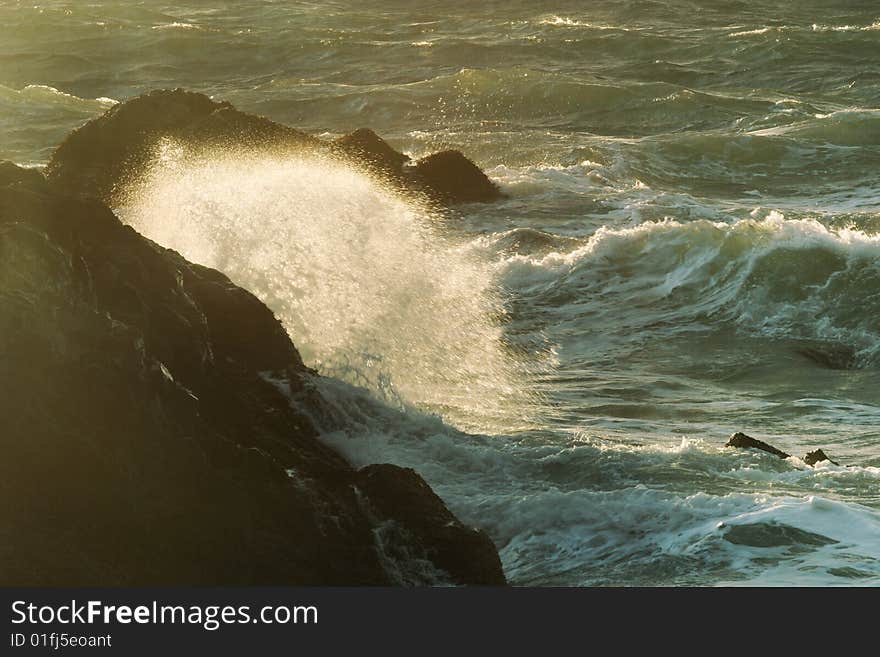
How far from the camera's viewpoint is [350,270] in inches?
573

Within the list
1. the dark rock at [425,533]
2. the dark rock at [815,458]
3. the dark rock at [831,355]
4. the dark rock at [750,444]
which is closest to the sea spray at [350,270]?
the dark rock at [750,444]

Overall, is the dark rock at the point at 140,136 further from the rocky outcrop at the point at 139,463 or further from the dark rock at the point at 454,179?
the rocky outcrop at the point at 139,463

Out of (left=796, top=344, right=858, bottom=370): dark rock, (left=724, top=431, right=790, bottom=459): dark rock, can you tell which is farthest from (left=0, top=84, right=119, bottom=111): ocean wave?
(left=724, top=431, right=790, bottom=459): dark rock

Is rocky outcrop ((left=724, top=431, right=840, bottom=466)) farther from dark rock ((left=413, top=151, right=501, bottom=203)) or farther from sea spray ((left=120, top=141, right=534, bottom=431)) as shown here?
dark rock ((left=413, top=151, right=501, bottom=203))

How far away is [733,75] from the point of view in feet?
108

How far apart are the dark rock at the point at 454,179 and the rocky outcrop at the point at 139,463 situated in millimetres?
11796

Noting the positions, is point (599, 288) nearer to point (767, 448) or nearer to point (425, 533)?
point (767, 448)

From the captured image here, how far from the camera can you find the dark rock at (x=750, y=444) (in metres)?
9.79

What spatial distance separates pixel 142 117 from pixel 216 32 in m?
26.6

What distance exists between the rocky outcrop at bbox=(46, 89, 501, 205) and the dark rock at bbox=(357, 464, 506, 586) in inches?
272

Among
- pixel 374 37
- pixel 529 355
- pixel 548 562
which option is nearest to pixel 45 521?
pixel 548 562

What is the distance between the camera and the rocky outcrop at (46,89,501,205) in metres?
15.7

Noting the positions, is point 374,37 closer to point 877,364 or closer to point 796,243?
point 796,243

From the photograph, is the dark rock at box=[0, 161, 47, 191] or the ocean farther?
the ocean
